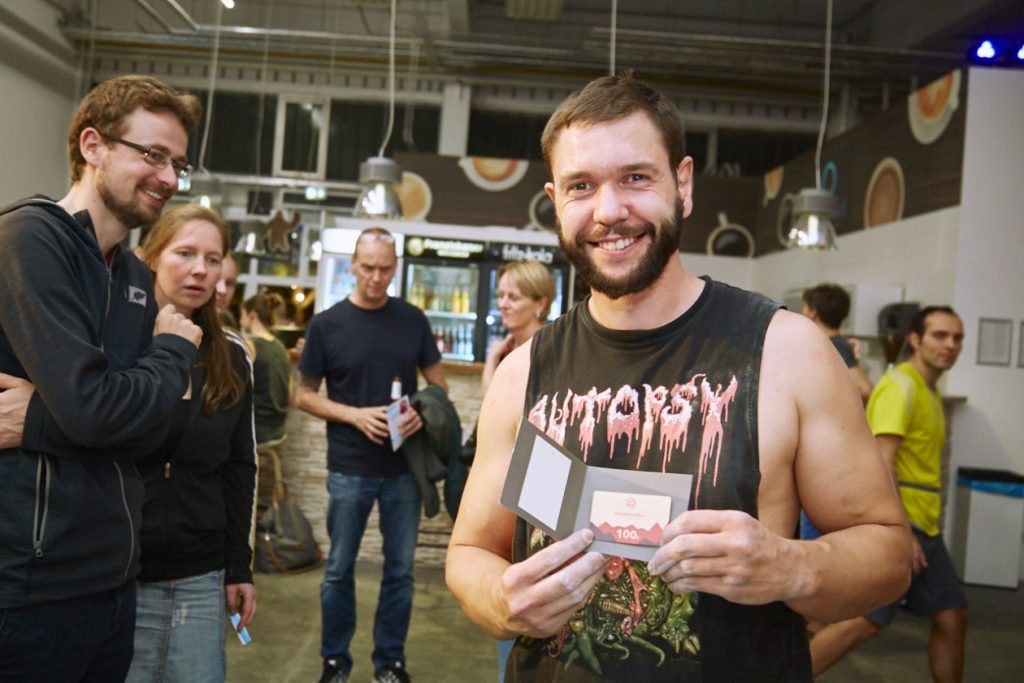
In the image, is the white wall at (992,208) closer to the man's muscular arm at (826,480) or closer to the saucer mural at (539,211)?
the saucer mural at (539,211)

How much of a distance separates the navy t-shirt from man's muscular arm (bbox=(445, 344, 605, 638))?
2.26 metres

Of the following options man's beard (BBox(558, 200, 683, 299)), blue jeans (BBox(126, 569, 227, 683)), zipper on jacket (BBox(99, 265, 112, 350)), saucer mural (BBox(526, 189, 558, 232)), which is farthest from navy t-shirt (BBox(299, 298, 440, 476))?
saucer mural (BBox(526, 189, 558, 232))

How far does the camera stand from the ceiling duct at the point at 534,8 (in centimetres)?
820

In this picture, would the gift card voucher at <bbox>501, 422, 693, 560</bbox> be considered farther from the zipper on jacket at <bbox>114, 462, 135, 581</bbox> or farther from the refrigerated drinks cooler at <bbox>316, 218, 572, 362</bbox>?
the refrigerated drinks cooler at <bbox>316, 218, 572, 362</bbox>

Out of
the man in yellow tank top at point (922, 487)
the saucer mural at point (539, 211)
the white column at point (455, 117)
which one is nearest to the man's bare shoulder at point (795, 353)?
the man in yellow tank top at point (922, 487)

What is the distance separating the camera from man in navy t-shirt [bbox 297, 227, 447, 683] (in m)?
3.62

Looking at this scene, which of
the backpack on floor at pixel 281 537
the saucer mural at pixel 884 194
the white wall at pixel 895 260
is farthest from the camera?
the saucer mural at pixel 884 194

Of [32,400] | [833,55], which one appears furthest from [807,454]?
[833,55]

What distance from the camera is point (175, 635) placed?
204cm

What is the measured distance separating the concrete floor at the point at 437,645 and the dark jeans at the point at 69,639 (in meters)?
2.16

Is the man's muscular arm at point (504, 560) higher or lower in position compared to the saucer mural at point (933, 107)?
lower

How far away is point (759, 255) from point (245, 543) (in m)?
9.01

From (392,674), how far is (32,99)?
34.6ft

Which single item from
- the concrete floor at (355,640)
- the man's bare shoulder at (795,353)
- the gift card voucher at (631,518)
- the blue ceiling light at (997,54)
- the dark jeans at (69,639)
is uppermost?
the blue ceiling light at (997,54)
